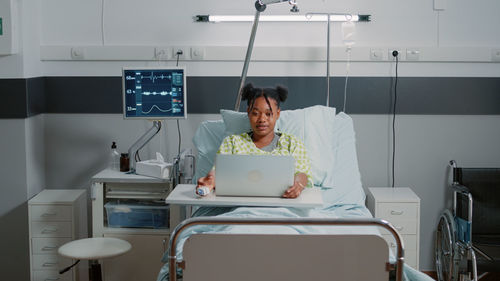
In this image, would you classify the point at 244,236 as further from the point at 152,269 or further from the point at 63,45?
the point at 63,45

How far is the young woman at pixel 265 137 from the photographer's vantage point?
11.6 ft

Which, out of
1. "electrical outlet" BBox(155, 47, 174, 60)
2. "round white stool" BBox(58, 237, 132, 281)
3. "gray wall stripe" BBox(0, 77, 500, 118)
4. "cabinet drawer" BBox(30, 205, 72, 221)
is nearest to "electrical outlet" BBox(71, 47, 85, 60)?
"gray wall stripe" BBox(0, 77, 500, 118)

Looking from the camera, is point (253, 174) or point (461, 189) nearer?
point (253, 174)

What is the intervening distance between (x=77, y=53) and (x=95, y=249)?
139cm

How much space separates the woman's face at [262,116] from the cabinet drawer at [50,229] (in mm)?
1300

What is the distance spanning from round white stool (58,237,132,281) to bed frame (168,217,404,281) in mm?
1187

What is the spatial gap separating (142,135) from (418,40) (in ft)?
6.05

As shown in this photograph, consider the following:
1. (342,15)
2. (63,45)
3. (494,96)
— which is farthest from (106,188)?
(494,96)

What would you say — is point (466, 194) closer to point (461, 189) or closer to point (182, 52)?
point (461, 189)

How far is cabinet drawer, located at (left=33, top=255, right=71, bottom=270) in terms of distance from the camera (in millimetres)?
3998

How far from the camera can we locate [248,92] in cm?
367

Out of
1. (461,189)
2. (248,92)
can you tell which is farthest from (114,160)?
(461,189)

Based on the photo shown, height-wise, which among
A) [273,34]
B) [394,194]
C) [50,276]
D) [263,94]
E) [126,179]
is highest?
[273,34]

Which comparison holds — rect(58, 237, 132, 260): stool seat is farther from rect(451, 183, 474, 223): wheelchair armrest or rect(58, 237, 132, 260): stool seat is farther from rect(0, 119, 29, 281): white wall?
rect(451, 183, 474, 223): wheelchair armrest
